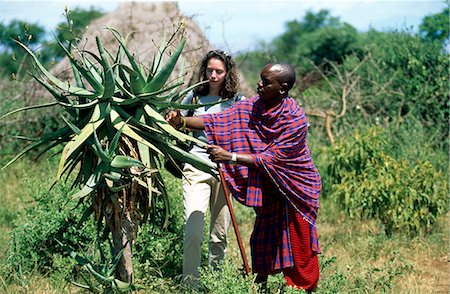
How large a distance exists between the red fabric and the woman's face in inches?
39.9

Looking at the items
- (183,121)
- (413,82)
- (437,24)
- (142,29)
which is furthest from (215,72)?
(437,24)

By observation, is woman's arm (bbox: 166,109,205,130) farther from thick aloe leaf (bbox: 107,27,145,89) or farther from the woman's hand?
thick aloe leaf (bbox: 107,27,145,89)

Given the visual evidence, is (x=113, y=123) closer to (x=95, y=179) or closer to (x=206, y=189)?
(x=95, y=179)

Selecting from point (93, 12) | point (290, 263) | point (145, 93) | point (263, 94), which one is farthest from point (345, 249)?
point (93, 12)

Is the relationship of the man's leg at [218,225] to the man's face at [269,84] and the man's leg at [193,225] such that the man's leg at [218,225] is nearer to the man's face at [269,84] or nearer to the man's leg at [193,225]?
the man's leg at [193,225]

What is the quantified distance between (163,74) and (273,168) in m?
0.91

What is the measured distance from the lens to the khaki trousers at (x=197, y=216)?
4.43m

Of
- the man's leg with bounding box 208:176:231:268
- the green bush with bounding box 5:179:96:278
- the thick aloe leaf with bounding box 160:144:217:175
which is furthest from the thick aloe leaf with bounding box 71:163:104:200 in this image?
the green bush with bounding box 5:179:96:278

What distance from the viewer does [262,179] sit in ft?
13.7

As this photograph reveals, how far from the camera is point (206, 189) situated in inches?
178

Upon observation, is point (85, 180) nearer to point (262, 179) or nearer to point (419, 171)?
point (262, 179)

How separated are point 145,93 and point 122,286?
109cm

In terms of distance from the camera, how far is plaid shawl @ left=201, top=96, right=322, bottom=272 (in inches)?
161

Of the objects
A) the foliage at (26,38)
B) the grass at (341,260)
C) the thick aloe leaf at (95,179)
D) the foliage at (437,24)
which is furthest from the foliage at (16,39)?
the foliage at (437,24)
